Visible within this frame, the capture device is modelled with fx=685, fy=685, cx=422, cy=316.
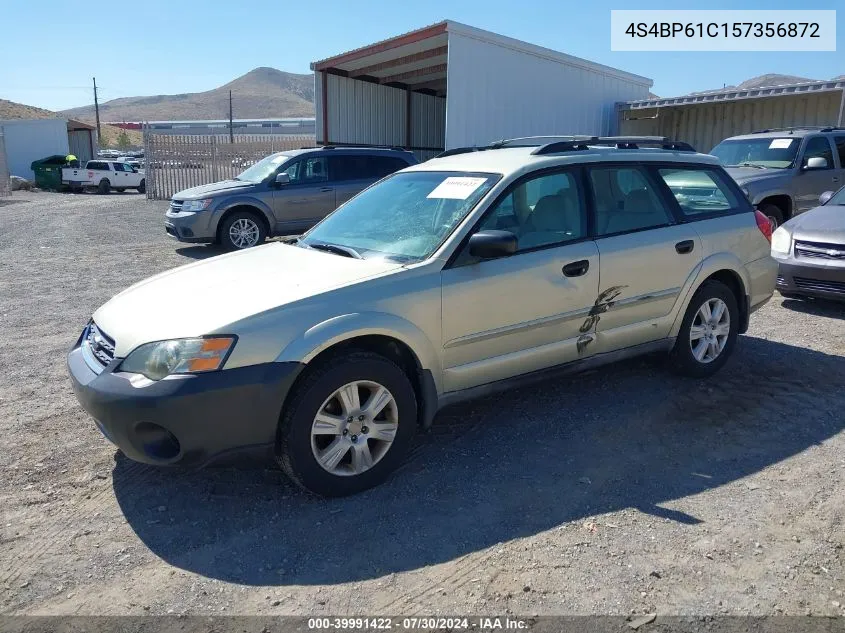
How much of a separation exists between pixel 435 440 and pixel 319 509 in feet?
3.29

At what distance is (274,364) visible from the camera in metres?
3.21

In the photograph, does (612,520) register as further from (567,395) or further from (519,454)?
(567,395)

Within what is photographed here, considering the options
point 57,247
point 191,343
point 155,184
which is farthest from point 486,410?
point 155,184

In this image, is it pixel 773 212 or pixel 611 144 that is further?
pixel 773 212

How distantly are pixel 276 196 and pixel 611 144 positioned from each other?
7285 mm

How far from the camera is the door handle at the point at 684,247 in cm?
480

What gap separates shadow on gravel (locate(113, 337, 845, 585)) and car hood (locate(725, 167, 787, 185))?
558 cm

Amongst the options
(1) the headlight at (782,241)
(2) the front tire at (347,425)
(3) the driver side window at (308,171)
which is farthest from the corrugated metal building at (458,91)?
(2) the front tire at (347,425)

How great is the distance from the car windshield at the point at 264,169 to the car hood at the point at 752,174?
7.06m

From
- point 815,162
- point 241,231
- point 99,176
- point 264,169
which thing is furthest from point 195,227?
point 99,176

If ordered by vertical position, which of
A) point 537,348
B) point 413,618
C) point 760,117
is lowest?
point 413,618

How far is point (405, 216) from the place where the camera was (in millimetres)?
4312

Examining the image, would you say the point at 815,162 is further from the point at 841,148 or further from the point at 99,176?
the point at 99,176

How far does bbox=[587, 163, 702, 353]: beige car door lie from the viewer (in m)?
4.47
